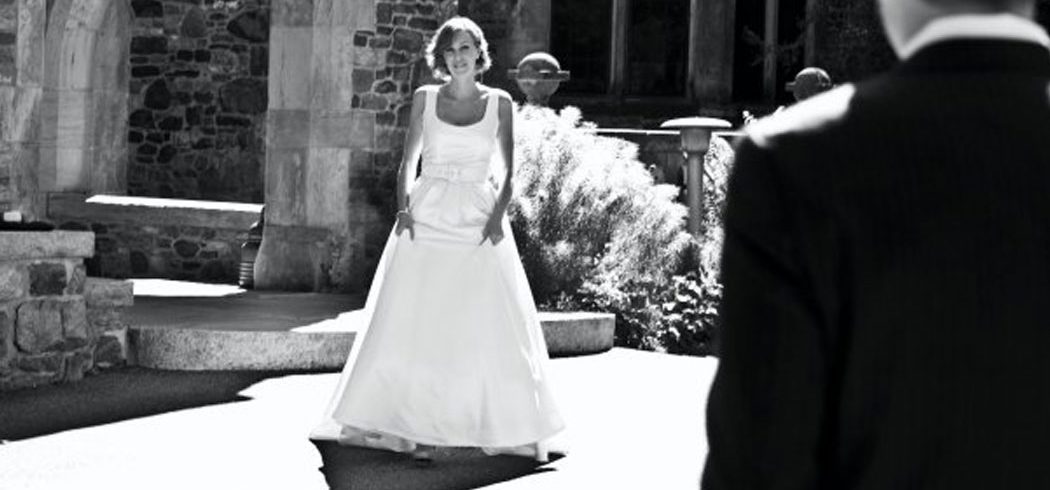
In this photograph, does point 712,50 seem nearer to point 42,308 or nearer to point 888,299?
point 42,308

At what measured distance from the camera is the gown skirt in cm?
906

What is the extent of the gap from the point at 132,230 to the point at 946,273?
16931 mm

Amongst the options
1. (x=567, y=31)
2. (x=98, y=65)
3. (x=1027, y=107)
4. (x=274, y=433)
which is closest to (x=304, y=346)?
(x=274, y=433)

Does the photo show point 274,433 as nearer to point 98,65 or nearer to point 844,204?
point 844,204

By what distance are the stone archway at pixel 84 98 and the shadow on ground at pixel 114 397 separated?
804cm

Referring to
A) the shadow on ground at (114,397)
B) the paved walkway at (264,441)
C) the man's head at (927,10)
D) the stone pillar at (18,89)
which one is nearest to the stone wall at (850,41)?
the paved walkway at (264,441)

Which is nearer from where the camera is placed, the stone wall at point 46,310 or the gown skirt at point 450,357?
the gown skirt at point 450,357

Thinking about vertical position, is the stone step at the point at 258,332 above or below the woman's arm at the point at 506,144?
below

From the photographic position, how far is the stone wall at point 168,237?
18.2 meters

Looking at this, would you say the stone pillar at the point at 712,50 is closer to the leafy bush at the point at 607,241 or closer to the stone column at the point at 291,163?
the leafy bush at the point at 607,241

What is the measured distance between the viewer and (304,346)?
12398 millimetres

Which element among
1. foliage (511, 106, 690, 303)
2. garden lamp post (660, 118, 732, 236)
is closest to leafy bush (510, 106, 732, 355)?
foliage (511, 106, 690, 303)

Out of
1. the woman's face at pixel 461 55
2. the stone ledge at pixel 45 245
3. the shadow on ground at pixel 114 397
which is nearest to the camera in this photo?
the woman's face at pixel 461 55

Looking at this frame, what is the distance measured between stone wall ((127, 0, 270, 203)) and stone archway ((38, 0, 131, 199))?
0.98 feet
